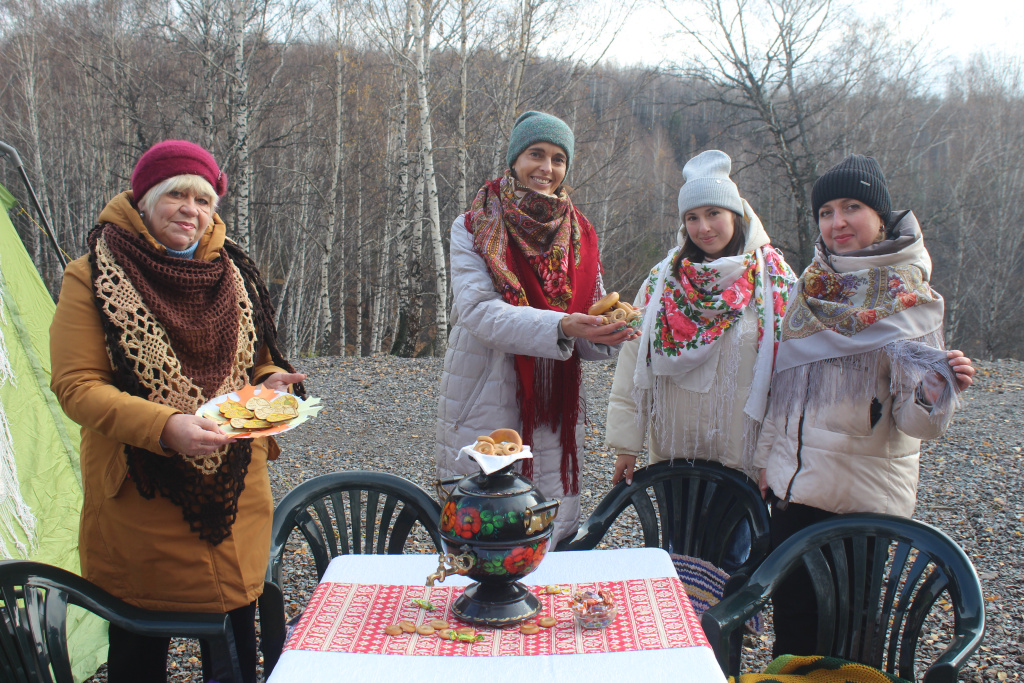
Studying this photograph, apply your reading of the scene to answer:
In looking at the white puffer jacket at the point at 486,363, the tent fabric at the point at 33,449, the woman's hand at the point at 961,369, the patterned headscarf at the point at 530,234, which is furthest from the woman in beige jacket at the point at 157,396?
the woman's hand at the point at 961,369

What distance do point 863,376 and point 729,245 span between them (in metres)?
0.70

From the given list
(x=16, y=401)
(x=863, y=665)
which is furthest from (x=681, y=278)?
(x=16, y=401)

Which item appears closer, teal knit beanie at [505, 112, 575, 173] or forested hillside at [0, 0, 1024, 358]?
teal knit beanie at [505, 112, 575, 173]

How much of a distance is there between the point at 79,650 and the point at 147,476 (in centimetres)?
143

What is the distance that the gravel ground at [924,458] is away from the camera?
3.14 m

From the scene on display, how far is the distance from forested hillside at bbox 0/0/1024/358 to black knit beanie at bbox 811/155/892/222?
7.43 metres

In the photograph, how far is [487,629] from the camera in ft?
4.80

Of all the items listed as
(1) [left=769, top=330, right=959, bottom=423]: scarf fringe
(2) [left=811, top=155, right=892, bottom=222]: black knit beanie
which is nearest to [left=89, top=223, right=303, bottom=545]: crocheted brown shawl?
(1) [left=769, top=330, right=959, bottom=423]: scarf fringe

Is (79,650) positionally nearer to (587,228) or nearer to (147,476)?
(147,476)

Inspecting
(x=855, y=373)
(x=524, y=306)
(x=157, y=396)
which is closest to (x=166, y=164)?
(x=157, y=396)

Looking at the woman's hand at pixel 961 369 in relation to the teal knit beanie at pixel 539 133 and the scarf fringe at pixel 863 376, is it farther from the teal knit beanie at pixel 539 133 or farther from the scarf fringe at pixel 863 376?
the teal knit beanie at pixel 539 133

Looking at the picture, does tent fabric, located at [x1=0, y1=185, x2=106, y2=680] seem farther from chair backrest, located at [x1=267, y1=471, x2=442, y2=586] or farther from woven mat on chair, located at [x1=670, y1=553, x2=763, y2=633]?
woven mat on chair, located at [x1=670, y1=553, x2=763, y2=633]

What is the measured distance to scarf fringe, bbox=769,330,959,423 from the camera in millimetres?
1946

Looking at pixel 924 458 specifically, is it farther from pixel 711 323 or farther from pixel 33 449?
pixel 33 449
